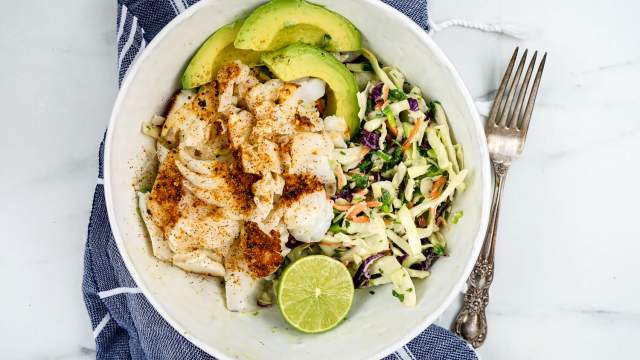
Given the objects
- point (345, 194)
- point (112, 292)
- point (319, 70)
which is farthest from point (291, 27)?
point (112, 292)

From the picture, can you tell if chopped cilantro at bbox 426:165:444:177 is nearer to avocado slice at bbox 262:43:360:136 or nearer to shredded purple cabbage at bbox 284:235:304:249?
avocado slice at bbox 262:43:360:136

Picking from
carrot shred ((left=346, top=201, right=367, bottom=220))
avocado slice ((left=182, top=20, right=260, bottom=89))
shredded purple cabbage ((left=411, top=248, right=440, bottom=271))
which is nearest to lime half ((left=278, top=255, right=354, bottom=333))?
carrot shred ((left=346, top=201, right=367, bottom=220))

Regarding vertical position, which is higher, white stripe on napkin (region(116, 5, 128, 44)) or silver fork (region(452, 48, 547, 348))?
white stripe on napkin (region(116, 5, 128, 44))

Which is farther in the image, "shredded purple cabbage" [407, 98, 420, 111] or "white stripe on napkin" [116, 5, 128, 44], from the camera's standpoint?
"white stripe on napkin" [116, 5, 128, 44]

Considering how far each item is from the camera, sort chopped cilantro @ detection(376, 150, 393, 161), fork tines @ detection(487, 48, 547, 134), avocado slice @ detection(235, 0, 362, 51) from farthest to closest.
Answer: fork tines @ detection(487, 48, 547, 134), chopped cilantro @ detection(376, 150, 393, 161), avocado slice @ detection(235, 0, 362, 51)

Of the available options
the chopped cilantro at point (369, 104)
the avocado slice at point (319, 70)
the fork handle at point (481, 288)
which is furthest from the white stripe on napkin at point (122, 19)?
the fork handle at point (481, 288)

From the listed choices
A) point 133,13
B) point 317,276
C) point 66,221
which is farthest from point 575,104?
point 66,221

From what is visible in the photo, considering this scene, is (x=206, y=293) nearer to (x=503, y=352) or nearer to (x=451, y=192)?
(x=451, y=192)
